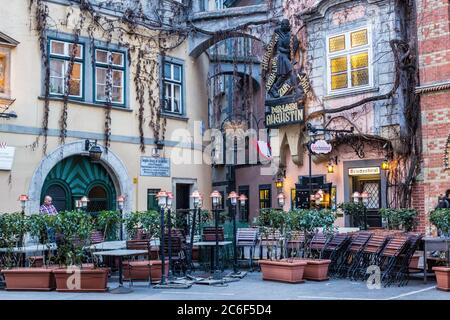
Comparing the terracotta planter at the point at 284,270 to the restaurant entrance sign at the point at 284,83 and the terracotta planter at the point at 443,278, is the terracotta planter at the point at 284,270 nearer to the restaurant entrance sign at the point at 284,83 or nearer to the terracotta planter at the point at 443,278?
the terracotta planter at the point at 443,278

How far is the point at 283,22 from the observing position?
63.8 feet

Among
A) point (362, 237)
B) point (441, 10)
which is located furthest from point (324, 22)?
point (362, 237)

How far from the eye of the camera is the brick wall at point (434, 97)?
15898 millimetres

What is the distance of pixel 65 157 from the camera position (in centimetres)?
1777

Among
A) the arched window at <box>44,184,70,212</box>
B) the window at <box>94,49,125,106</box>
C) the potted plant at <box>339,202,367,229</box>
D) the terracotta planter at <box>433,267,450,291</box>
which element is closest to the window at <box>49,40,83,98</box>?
the window at <box>94,49,125,106</box>

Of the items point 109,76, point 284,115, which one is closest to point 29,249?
point 109,76

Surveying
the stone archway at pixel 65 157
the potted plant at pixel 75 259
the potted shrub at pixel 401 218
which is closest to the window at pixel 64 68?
the stone archway at pixel 65 157

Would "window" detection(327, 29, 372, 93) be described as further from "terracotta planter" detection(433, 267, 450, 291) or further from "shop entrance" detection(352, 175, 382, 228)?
"terracotta planter" detection(433, 267, 450, 291)

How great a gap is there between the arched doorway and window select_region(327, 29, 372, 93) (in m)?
7.03

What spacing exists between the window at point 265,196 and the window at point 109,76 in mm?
6368

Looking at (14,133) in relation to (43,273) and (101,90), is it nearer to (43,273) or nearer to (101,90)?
(101,90)

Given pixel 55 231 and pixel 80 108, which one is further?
pixel 80 108

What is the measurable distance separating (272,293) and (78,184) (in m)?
9.34

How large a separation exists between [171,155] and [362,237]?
920 centimetres
